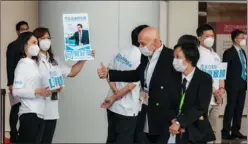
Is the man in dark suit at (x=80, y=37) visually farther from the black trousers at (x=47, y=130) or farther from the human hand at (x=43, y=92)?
the black trousers at (x=47, y=130)

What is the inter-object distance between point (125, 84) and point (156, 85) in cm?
159

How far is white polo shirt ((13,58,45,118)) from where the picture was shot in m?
5.57

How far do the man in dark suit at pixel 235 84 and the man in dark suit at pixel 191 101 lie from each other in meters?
4.22

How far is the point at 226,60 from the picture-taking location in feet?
29.0

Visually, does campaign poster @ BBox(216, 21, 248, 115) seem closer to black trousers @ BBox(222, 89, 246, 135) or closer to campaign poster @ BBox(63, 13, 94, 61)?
black trousers @ BBox(222, 89, 246, 135)

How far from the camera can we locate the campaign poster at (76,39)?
18.4 feet

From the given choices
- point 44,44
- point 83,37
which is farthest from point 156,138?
point 44,44

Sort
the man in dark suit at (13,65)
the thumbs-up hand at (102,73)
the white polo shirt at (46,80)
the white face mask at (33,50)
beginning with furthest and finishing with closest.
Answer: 1. the man in dark suit at (13,65)
2. the white polo shirt at (46,80)
3. the white face mask at (33,50)
4. the thumbs-up hand at (102,73)

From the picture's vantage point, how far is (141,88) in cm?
527

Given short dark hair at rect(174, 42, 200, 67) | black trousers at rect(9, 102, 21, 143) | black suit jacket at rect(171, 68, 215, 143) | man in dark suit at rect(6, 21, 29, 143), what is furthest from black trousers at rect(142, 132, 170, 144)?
black trousers at rect(9, 102, 21, 143)

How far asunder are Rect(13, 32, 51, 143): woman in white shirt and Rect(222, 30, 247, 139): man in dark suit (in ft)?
13.0

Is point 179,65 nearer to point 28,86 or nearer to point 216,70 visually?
point 28,86

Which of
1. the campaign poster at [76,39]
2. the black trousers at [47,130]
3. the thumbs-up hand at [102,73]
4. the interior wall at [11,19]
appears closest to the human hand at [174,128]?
the thumbs-up hand at [102,73]

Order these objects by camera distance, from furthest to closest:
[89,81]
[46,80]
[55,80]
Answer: [89,81]
[46,80]
[55,80]
